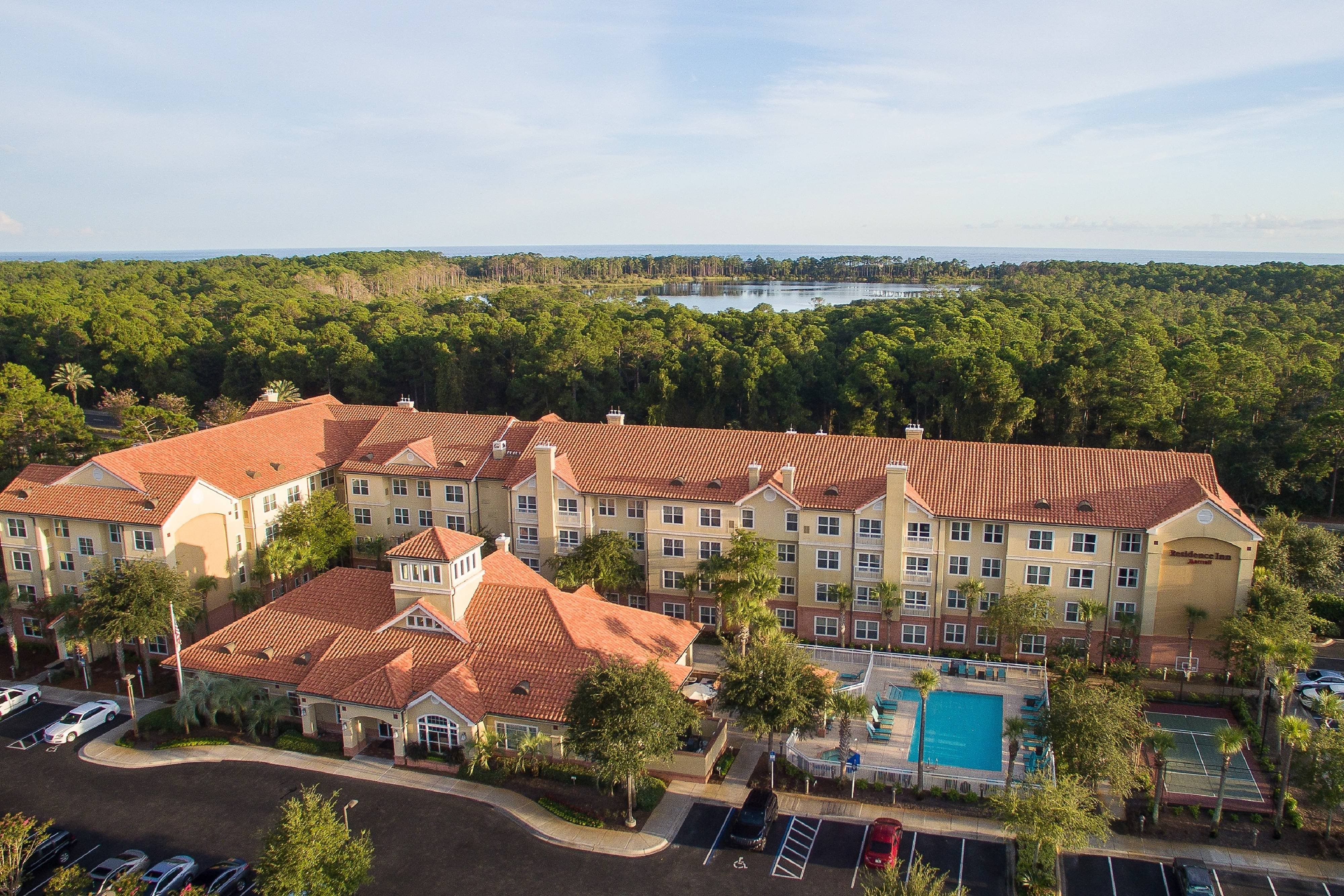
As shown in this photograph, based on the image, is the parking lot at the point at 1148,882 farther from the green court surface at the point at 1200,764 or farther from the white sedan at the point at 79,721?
the white sedan at the point at 79,721

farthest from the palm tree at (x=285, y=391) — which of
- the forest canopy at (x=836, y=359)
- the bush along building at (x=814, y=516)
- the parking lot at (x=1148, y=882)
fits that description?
the parking lot at (x=1148, y=882)

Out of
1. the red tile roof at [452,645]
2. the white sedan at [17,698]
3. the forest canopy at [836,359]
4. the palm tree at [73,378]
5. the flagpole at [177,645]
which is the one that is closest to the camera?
the red tile roof at [452,645]

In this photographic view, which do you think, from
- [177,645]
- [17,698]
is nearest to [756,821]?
[177,645]

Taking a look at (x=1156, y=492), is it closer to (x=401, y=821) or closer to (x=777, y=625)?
(x=777, y=625)

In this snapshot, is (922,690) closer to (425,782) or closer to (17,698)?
(425,782)

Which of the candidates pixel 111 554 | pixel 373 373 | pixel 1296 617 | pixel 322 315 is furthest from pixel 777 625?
pixel 322 315

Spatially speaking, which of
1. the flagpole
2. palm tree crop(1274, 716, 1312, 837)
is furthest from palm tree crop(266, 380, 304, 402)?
palm tree crop(1274, 716, 1312, 837)
